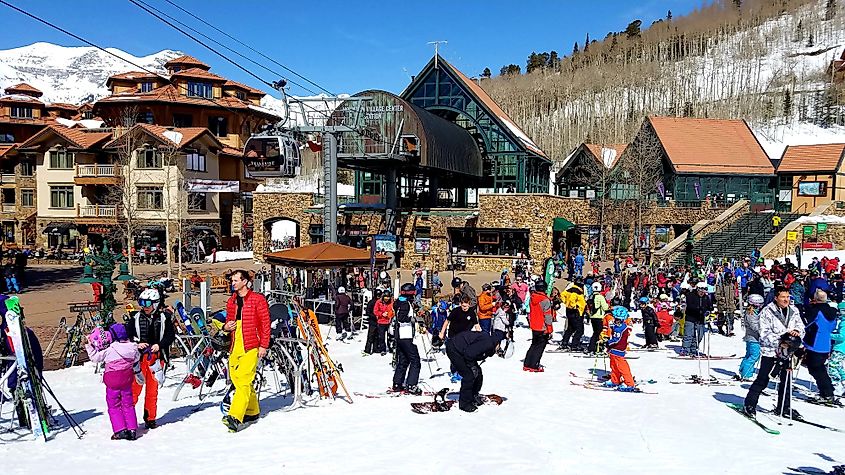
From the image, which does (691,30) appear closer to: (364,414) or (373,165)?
(373,165)

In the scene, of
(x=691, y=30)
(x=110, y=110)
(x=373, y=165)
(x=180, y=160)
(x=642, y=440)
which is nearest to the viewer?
(x=642, y=440)

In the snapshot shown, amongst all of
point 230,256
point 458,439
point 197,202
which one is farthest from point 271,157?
point 197,202

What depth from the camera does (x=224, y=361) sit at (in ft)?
30.3

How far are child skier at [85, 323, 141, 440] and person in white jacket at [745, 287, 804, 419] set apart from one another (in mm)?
7687

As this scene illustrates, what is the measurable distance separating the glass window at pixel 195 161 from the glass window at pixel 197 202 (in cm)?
190

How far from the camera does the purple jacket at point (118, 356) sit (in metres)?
6.73

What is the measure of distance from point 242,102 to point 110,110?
34.3 feet

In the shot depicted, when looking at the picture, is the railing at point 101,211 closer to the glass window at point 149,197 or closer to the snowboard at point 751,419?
the glass window at point 149,197

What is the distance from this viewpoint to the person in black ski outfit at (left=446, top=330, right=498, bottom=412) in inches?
325

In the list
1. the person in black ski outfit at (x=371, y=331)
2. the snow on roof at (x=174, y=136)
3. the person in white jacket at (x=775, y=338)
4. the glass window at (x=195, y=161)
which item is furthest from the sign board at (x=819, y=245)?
the glass window at (x=195, y=161)

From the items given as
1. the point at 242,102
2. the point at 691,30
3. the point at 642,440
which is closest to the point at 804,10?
→ the point at 691,30

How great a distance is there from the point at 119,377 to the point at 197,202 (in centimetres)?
3759

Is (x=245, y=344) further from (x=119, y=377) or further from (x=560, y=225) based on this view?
(x=560, y=225)

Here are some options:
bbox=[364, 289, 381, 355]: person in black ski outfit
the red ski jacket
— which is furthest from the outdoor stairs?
the red ski jacket
